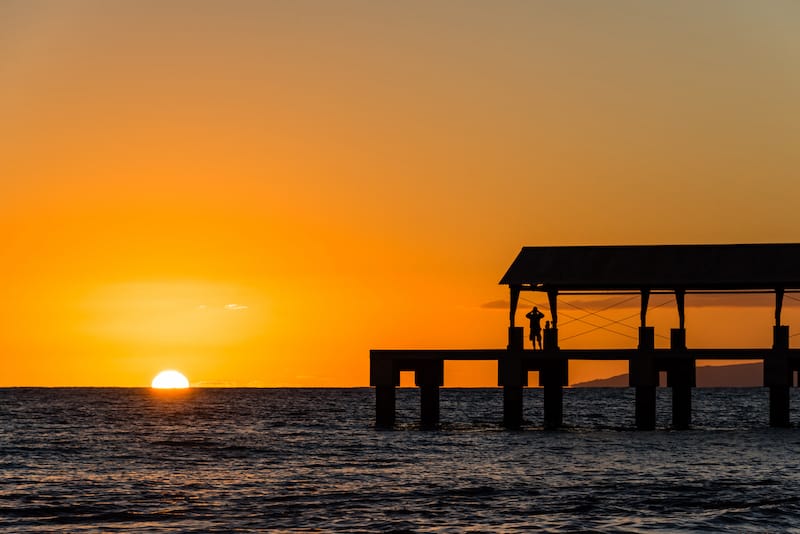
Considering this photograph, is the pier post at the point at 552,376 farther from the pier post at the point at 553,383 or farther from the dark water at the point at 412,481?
the dark water at the point at 412,481

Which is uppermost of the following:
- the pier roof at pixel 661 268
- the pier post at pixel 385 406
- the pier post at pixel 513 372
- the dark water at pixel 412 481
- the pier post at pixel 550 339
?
the pier roof at pixel 661 268

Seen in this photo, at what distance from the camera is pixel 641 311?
52.2m

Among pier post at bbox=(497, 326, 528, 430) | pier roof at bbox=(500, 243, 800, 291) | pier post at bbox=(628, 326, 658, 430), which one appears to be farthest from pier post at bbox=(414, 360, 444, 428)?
pier post at bbox=(628, 326, 658, 430)

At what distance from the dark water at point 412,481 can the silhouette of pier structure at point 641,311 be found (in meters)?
2.13

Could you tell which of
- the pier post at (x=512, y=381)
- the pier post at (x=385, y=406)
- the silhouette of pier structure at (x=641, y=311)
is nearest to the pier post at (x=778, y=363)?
the silhouette of pier structure at (x=641, y=311)

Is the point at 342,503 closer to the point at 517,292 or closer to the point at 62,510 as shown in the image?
the point at 62,510

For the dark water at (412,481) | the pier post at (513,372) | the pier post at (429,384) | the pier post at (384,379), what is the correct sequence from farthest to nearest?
the pier post at (429,384), the pier post at (384,379), the pier post at (513,372), the dark water at (412,481)

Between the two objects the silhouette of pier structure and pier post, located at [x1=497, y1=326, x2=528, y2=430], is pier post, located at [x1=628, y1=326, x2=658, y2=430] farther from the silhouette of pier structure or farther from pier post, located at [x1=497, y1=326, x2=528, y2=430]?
pier post, located at [x1=497, y1=326, x2=528, y2=430]

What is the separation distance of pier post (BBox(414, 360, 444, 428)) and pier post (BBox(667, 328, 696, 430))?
899 centimetres

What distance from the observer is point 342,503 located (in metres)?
31.0

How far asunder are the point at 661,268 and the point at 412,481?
65.6ft

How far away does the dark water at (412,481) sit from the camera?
2803cm

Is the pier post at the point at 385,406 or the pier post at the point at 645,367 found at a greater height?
the pier post at the point at 645,367

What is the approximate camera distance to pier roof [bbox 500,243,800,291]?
5147cm
